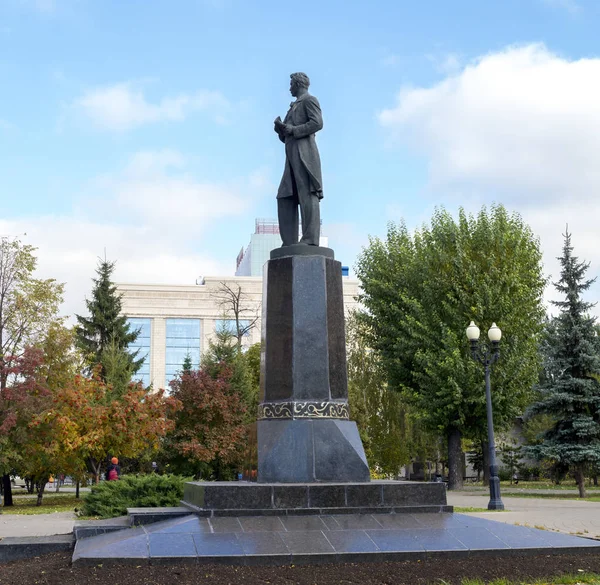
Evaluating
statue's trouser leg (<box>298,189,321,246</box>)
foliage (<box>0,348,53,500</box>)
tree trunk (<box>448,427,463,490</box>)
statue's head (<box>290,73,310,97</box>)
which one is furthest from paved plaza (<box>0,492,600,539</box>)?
statue's head (<box>290,73,310,97</box>)

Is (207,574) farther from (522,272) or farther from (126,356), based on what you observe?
(126,356)

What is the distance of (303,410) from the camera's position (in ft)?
32.1

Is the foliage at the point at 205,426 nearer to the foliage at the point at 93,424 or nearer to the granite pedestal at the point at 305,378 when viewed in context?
the foliage at the point at 93,424

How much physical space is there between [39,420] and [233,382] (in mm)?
11491

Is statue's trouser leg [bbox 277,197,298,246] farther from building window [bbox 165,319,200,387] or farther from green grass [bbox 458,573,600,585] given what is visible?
building window [bbox 165,319,200,387]

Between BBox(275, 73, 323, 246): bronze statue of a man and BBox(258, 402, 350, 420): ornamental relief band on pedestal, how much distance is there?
243 centimetres

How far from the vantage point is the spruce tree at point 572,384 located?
85.0 feet

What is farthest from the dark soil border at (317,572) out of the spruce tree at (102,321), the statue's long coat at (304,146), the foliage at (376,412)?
the spruce tree at (102,321)

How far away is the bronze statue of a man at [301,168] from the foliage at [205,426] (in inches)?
719

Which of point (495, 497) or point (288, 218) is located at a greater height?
point (288, 218)

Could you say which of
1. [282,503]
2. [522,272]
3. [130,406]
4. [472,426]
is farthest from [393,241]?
[282,503]

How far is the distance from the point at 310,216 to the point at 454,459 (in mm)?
20202

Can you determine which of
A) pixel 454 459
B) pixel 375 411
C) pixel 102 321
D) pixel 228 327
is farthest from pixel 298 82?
pixel 228 327

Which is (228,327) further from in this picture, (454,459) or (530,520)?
(530,520)
